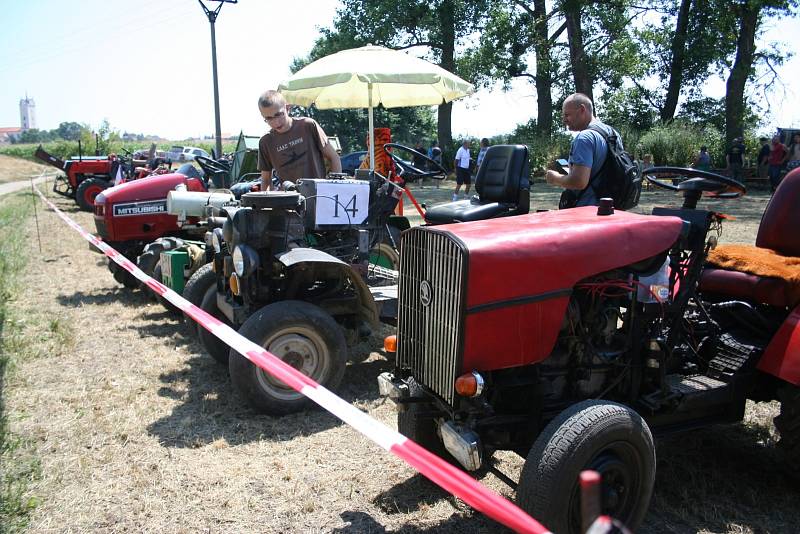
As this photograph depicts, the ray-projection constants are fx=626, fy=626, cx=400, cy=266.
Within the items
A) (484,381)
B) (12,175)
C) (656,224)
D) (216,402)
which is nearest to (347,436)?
(216,402)

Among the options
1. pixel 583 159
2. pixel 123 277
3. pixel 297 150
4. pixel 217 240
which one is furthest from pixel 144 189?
pixel 583 159

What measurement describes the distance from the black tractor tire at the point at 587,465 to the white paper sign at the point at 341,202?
2.98 m

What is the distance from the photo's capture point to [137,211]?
7492 mm

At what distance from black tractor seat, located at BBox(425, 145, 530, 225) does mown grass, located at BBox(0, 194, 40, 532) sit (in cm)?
265

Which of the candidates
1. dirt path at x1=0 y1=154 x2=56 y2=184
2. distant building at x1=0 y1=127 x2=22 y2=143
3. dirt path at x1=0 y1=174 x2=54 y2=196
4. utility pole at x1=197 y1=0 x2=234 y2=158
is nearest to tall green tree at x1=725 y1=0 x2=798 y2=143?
utility pole at x1=197 y1=0 x2=234 y2=158

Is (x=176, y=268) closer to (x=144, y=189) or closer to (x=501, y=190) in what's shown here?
(x=144, y=189)

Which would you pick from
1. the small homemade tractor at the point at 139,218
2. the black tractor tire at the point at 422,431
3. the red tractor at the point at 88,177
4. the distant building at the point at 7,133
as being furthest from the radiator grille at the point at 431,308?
the distant building at the point at 7,133

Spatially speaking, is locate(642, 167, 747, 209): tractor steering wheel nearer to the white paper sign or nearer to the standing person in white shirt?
the white paper sign

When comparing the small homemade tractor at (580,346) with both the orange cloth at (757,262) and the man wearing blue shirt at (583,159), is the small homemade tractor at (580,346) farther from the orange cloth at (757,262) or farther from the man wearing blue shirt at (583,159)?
the man wearing blue shirt at (583,159)

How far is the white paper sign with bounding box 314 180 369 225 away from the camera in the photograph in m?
4.88

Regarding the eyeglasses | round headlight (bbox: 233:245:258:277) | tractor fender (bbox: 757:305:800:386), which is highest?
the eyeglasses

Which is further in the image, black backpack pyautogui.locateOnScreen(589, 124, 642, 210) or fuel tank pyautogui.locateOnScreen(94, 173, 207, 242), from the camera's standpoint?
fuel tank pyautogui.locateOnScreen(94, 173, 207, 242)

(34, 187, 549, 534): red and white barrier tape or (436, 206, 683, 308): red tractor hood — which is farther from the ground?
(436, 206, 683, 308): red tractor hood

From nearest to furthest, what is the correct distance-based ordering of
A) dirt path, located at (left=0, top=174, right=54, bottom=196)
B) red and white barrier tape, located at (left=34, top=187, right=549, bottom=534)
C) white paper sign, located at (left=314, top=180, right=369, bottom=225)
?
red and white barrier tape, located at (left=34, top=187, right=549, bottom=534) < white paper sign, located at (left=314, top=180, right=369, bottom=225) < dirt path, located at (left=0, top=174, right=54, bottom=196)
